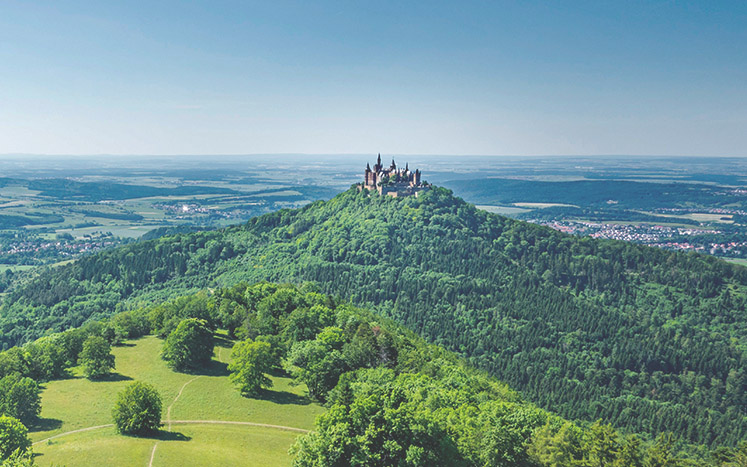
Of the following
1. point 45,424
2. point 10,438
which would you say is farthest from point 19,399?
point 10,438

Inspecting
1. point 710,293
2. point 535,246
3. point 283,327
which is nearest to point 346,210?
point 535,246

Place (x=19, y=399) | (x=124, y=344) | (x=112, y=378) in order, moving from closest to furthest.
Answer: (x=19, y=399) < (x=112, y=378) < (x=124, y=344)

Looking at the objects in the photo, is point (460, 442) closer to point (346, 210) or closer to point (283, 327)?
point (283, 327)

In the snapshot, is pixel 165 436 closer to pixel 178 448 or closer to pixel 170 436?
pixel 170 436

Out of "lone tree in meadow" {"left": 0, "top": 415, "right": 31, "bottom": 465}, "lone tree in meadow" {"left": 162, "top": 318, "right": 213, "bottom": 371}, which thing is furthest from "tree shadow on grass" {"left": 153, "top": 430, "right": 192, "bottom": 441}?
"lone tree in meadow" {"left": 162, "top": 318, "right": 213, "bottom": 371}

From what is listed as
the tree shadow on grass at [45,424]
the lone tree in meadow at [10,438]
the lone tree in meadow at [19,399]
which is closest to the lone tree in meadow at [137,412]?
the tree shadow on grass at [45,424]

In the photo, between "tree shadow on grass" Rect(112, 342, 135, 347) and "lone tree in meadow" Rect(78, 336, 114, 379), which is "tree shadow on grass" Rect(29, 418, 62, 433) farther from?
"tree shadow on grass" Rect(112, 342, 135, 347)

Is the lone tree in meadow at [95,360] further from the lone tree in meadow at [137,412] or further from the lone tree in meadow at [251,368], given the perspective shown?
the lone tree in meadow at [137,412]
